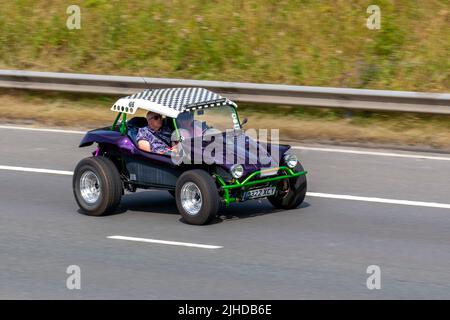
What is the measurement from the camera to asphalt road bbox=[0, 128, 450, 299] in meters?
9.24

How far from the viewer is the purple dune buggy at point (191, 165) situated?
11.5 metres

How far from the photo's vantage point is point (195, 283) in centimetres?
939

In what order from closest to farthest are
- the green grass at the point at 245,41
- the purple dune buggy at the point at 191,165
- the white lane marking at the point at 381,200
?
1. the purple dune buggy at the point at 191,165
2. the white lane marking at the point at 381,200
3. the green grass at the point at 245,41

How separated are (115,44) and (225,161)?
10236mm

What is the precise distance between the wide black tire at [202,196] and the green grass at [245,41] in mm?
7634

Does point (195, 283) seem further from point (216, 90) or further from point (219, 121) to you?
point (216, 90)

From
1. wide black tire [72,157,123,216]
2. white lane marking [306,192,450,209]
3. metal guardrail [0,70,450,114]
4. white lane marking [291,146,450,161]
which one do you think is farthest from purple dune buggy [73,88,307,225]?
metal guardrail [0,70,450,114]

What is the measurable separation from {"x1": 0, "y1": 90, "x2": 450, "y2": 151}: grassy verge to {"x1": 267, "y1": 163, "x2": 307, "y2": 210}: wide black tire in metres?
4.35

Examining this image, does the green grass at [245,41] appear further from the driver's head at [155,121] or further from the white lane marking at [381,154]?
the driver's head at [155,121]

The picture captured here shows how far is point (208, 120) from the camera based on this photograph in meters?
12.3

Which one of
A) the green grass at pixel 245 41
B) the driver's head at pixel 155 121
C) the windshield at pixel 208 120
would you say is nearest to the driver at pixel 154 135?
the driver's head at pixel 155 121

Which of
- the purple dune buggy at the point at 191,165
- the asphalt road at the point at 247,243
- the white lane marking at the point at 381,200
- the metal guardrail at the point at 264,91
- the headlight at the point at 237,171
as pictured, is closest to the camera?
the asphalt road at the point at 247,243
